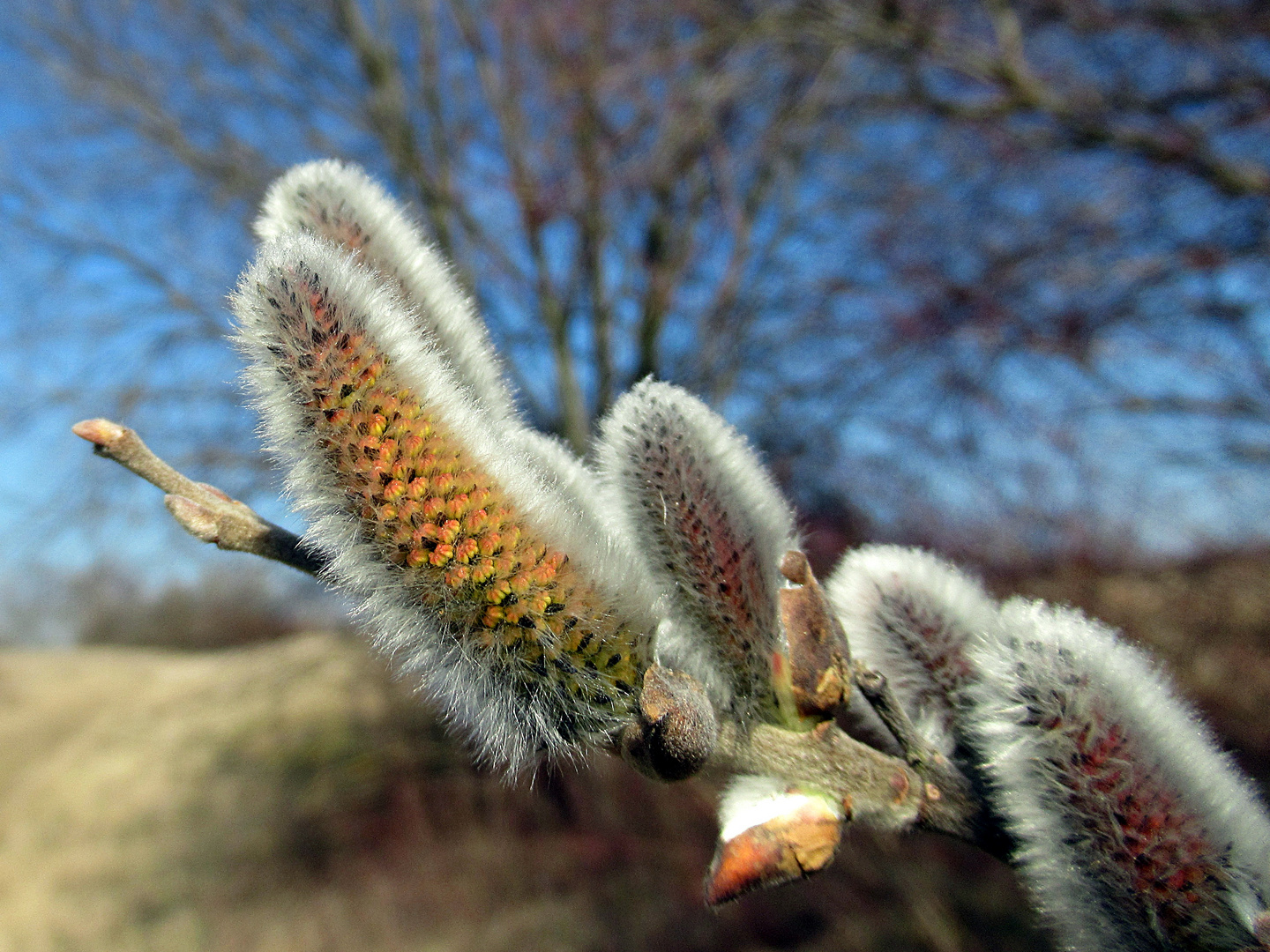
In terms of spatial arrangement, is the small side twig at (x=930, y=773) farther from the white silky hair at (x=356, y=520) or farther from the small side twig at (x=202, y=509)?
the small side twig at (x=202, y=509)

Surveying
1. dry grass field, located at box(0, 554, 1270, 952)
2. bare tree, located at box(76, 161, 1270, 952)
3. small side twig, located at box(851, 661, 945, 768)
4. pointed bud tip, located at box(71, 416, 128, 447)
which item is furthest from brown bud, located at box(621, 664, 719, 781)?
dry grass field, located at box(0, 554, 1270, 952)

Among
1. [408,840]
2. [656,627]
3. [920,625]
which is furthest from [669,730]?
[408,840]

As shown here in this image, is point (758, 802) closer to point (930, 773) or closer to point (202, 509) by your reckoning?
point (930, 773)

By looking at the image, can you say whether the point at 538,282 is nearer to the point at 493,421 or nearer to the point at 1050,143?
the point at 1050,143

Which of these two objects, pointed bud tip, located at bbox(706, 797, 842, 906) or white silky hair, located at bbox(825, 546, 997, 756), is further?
white silky hair, located at bbox(825, 546, 997, 756)

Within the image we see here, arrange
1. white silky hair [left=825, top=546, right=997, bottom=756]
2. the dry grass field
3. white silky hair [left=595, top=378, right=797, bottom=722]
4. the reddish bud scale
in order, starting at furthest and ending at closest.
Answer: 1. the dry grass field
2. white silky hair [left=825, top=546, right=997, bottom=756]
3. white silky hair [left=595, top=378, right=797, bottom=722]
4. the reddish bud scale

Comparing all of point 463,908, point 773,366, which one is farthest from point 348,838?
point 773,366

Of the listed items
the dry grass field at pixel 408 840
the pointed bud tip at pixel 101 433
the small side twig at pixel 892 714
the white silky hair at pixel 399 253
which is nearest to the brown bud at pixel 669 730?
the small side twig at pixel 892 714

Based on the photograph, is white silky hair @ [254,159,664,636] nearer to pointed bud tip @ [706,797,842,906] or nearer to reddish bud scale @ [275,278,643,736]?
reddish bud scale @ [275,278,643,736]
